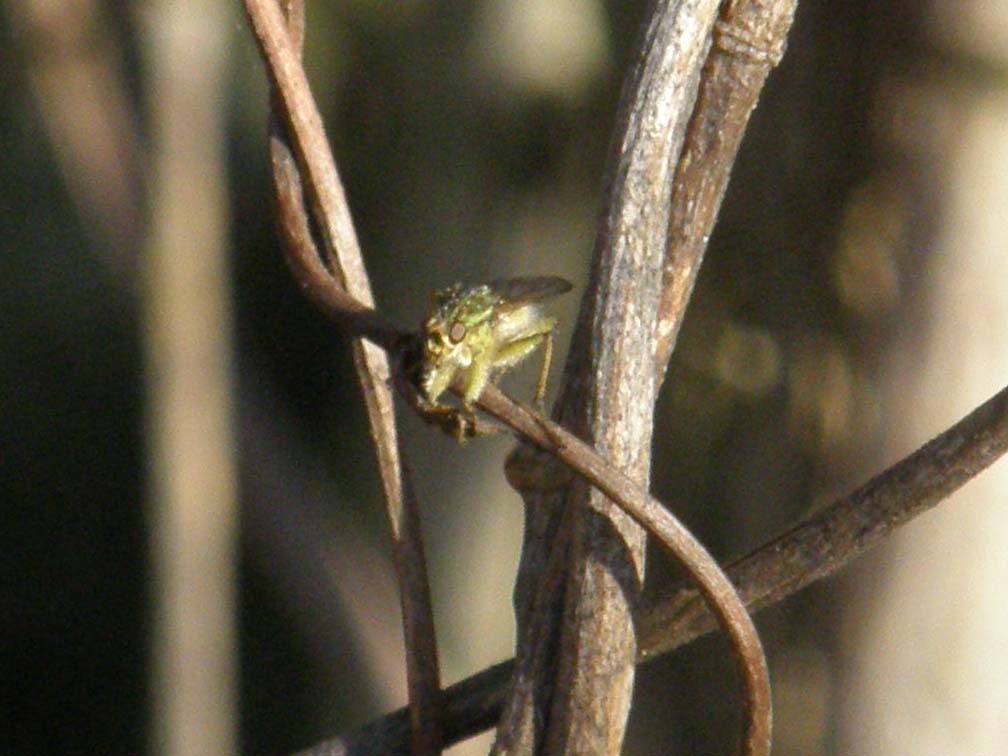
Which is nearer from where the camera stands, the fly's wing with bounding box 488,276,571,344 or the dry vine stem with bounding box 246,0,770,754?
the dry vine stem with bounding box 246,0,770,754

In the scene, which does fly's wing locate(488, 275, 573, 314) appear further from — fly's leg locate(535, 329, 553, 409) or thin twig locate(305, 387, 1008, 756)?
thin twig locate(305, 387, 1008, 756)

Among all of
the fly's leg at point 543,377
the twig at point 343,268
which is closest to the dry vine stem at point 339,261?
the twig at point 343,268

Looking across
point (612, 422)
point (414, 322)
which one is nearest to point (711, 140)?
point (612, 422)

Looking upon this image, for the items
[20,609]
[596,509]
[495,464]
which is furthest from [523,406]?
[20,609]

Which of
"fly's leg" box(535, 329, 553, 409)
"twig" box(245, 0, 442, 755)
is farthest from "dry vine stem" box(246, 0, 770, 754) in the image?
"fly's leg" box(535, 329, 553, 409)

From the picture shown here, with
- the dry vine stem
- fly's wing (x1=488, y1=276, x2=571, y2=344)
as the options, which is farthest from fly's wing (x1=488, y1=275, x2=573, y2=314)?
the dry vine stem

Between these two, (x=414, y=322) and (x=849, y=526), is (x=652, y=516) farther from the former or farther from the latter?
(x=414, y=322)

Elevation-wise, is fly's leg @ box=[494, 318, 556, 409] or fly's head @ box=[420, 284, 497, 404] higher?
fly's head @ box=[420, 284, 497, 404]
